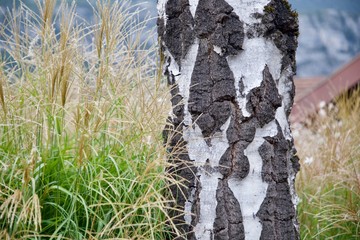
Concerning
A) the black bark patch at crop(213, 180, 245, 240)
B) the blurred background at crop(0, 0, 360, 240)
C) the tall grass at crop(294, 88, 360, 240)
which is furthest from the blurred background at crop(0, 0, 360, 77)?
the black bark patch at crop(213, 180, 245, 240)

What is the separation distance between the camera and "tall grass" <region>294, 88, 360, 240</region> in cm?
309

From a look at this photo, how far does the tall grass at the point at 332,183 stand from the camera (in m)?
3.09

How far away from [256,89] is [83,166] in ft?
2.11

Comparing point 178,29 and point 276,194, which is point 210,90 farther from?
point 276,194

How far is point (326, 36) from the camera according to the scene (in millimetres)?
14008

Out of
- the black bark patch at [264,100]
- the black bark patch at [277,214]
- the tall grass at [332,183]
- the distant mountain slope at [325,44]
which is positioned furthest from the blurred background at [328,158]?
the distant mountain slope at [325,44]

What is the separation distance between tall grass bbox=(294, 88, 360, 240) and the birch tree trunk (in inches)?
33.3

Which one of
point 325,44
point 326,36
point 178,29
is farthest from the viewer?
point 326,36

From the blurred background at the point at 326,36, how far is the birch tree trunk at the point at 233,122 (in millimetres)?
11241

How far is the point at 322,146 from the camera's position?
3.87 metres

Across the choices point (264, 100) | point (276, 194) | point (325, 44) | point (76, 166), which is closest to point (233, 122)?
point (264, 100)

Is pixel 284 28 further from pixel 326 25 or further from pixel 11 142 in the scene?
pixel 326 25

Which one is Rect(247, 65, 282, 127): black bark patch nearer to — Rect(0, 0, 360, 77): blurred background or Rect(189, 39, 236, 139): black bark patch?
Rect(189, 39, 236, 139): black bark patch

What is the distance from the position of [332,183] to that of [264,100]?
160 cm
